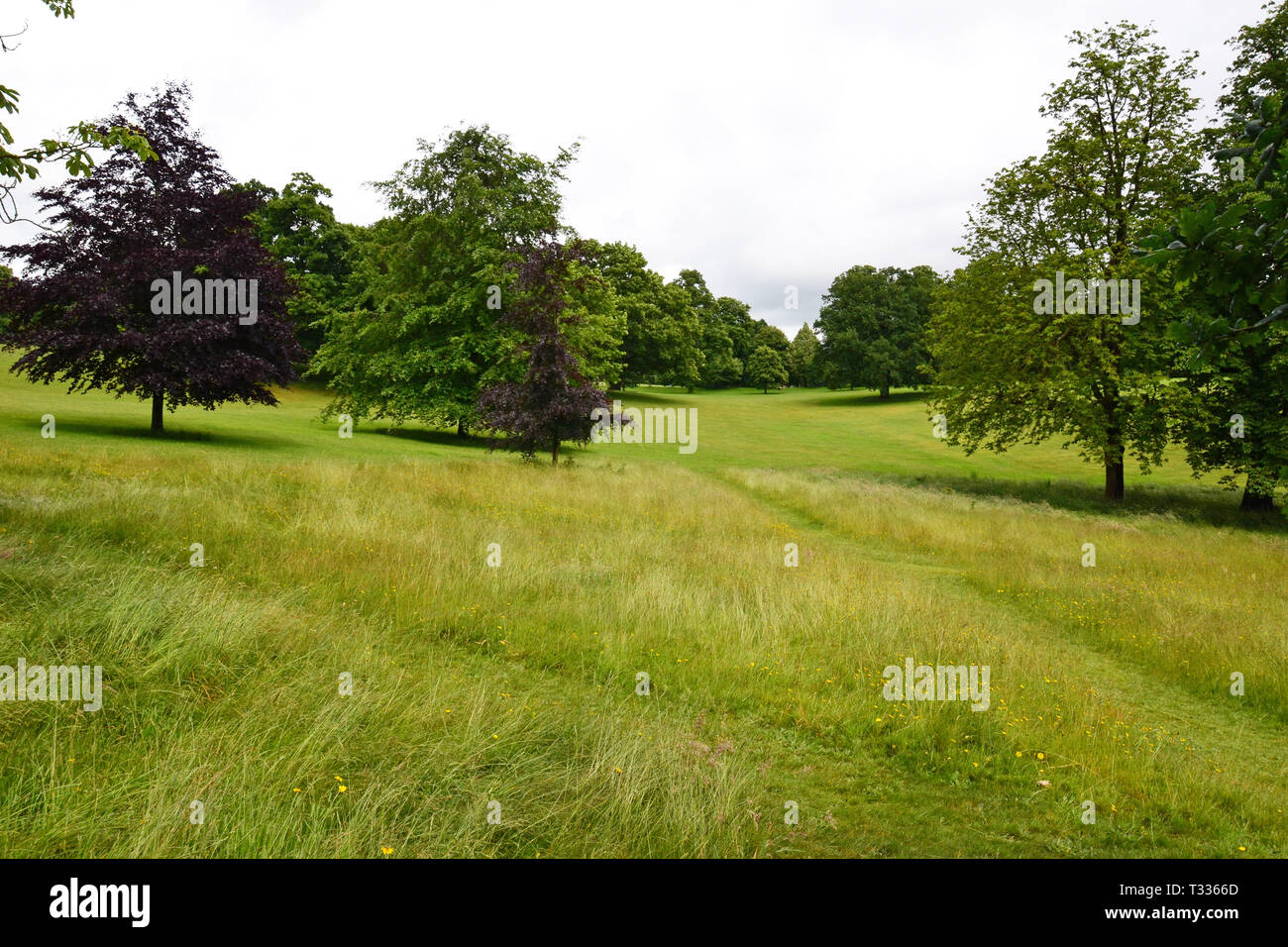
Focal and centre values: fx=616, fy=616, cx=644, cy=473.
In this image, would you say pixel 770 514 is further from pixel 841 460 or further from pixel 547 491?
pixel 841 460

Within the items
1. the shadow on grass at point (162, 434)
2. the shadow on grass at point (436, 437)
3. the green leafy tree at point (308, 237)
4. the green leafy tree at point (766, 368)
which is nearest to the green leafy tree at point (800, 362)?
the green leafy tree at point (766, 368)

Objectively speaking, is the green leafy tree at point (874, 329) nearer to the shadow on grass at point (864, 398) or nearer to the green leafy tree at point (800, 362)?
the shadow on grass at point (864, 398)

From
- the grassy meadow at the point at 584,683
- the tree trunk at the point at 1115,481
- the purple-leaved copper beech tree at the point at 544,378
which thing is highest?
the purple-leaved copper beech tree at the point at 544,378

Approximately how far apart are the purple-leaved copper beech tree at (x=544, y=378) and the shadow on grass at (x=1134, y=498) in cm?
1621

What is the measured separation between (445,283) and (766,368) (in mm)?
64742

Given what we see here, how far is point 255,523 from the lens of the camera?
10.1 metres

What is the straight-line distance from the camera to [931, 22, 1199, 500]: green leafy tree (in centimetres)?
2233

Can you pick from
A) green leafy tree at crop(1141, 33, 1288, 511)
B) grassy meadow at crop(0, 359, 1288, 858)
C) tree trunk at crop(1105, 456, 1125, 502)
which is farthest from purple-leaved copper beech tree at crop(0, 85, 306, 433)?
tree trunk at crop(1105, 456, 1125, 502)

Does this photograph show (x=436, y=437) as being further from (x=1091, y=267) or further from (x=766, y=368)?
(x=766, y=368)

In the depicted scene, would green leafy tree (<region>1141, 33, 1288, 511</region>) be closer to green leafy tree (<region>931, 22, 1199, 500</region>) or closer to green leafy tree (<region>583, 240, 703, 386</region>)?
green leafy tree (<region>931, 22, 1199, 500</region>)

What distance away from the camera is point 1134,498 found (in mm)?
25109

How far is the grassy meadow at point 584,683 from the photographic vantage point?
147 inches

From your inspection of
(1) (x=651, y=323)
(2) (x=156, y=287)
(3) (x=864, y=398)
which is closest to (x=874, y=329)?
(3) (x=864, y=398)
